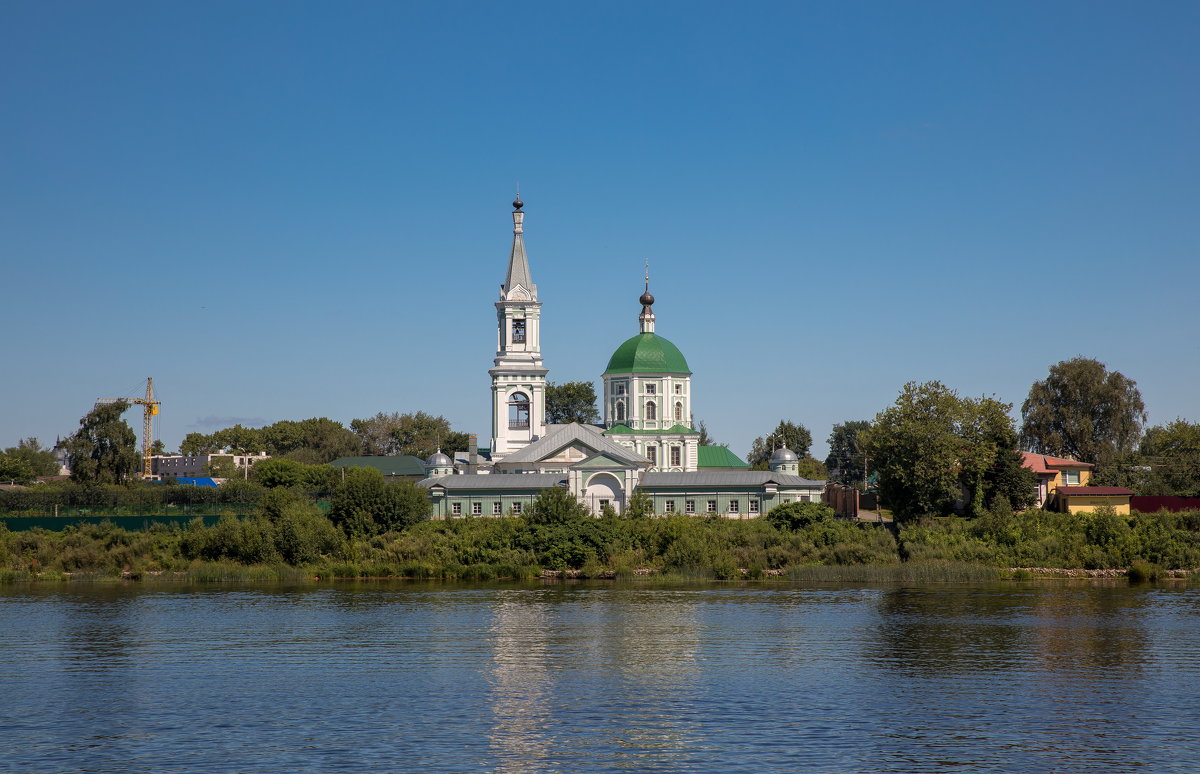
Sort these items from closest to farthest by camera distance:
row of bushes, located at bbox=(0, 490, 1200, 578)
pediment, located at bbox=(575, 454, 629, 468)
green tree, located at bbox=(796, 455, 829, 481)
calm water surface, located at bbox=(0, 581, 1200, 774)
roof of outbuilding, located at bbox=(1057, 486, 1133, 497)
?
calm water surface, located at bbox=(0, 581, 1200, 774) < row of bushes, located at bbox=(0, 490, 1200, 578) < roof of outbuilding, located at bbox=(1057, 486, 1133, 497) < pediment, located at bbox=(575, 454, 629, 468) < green tree, located at bbox=(796, 455, 829, 481)

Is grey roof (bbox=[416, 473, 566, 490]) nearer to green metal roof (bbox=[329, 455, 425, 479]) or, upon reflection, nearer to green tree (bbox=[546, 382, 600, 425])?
green metal roof (bbox=[329, 455, 425, 479])

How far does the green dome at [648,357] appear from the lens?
285ft

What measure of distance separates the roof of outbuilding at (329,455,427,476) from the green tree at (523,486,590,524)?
55.2m

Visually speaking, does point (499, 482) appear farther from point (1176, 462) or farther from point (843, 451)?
point (843, 451)

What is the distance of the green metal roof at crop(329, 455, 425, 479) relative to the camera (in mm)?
112250

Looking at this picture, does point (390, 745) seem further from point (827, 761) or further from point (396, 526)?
point (396, 526)

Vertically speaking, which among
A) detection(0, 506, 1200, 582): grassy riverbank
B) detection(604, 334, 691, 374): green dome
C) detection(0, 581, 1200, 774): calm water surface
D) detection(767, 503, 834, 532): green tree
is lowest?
detection(0, 581, 1200, 774): calm water surface

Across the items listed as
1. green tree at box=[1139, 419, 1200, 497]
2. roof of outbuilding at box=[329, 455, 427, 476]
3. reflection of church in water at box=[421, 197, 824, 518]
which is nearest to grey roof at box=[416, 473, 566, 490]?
reflection of church in water at box=[421, 197, 824, 518]

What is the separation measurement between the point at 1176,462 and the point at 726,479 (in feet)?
76.8

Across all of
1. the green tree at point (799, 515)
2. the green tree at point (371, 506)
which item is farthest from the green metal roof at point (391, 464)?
the green tree at point (799, 515)

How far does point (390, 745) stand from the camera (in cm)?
2309

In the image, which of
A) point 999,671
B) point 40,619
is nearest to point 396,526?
point 40,619

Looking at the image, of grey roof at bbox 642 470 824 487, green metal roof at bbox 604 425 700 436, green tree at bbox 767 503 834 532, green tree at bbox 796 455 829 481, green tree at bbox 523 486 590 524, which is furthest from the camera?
green tree at bbox 796 455 829 481

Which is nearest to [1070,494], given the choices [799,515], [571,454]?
[799,515]
